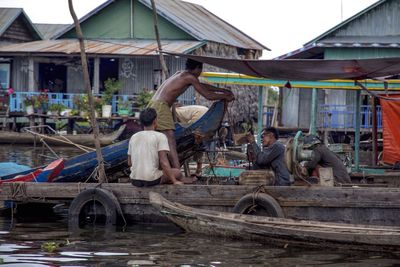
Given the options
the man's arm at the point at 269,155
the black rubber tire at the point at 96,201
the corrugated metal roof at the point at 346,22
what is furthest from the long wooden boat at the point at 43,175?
the corrugated metal roof at the point at 346,22

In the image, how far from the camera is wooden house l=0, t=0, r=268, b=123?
30.0 metres

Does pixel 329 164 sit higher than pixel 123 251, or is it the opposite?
pixel 329 164

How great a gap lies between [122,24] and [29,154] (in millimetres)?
8666

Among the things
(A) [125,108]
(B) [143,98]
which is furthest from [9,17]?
(B) [143,98]

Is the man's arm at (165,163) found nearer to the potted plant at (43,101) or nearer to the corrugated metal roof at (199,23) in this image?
the potted plant at (43,101)

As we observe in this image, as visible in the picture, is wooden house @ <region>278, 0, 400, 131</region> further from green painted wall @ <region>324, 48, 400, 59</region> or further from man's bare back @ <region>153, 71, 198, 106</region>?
man's bare back @ <region>153, 71, 198, 106</region>

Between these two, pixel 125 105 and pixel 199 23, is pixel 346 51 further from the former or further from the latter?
pixel 199 23

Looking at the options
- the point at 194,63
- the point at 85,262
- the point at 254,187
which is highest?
the point at 194,63

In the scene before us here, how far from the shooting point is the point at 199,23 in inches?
1300

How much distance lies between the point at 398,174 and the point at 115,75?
21512 mm

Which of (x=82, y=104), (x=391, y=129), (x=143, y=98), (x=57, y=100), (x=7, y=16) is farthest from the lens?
(x=7, y=16)

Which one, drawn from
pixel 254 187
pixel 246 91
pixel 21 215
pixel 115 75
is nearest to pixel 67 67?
pixel 115 75

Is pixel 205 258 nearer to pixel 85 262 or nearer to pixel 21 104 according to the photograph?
pixel 85 262

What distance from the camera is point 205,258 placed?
8.81 meters
